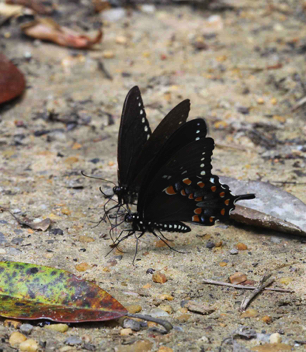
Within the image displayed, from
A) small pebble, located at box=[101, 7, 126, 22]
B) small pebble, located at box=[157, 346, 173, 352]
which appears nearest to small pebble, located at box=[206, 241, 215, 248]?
small pebble, located at box=[157, 346, 173, 352]

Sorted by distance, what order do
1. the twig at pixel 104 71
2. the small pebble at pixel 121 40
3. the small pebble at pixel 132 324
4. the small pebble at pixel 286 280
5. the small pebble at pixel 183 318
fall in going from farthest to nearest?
the small pebble at pixel 121 40 → the twig at pixel 104 71 → the small pebble at pixel 286 280 → the small pebble at pixel 183 318 → the small pebble at pixel 132 324

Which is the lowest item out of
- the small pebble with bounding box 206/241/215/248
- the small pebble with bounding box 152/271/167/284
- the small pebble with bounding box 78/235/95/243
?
the small pebble with bounding box 78/235/95/243

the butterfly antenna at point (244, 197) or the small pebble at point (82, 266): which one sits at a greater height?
the butterfly antenna at point (244, 197)

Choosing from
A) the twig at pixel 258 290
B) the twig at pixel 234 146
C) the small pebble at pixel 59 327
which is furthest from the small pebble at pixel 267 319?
the twig at pixel 234 146

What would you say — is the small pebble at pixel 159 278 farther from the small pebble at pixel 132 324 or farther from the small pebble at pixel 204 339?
the small pebble at pixel 204 339

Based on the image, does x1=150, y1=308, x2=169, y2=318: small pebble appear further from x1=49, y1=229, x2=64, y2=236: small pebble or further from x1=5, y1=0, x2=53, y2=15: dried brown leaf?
x1=5, y1=0, x2=53, y2=15: dried brown leaf

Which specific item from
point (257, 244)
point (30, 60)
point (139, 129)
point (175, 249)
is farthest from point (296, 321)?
point (30, 60)

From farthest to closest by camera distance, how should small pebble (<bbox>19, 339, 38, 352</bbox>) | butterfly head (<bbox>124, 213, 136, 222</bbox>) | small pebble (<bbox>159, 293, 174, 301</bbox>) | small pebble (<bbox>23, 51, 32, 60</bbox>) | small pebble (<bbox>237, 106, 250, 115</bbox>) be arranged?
small pebble (<bbox>23, 51, 32, 60</bbox>) < small pebble (<bbox>237, 106, 250, 115</bbox>) < butterfly head (<bbox>124, 213, 136, 222</bbox>) < small pebble (<bbox>159, 293, 174, 301</bbox>) < small pebble (<bbox>19, 339, 38, 352</bbox>)
